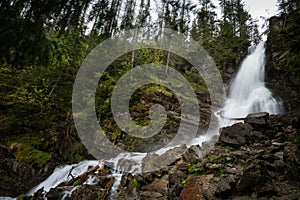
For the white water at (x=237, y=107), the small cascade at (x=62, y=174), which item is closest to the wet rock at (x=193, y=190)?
the white water at (x=237, y=107)

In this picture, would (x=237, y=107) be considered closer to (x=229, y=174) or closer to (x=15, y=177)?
(x=229, y=174)

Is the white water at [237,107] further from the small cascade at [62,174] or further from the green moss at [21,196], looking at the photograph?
the green moss at [21,196]

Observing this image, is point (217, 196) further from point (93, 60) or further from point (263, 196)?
point (93, 60)

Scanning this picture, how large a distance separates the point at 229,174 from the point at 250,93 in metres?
12.8

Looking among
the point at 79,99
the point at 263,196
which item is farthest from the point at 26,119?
the point at 263,196

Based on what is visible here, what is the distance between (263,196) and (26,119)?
10193 mm

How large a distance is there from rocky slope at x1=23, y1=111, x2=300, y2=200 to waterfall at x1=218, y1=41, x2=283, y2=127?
478cm

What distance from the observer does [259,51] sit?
63.4ft

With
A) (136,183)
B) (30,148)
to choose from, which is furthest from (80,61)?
(136,183)

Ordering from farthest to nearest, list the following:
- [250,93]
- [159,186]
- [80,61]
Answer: [250,93]
[80,61]
[159,186]

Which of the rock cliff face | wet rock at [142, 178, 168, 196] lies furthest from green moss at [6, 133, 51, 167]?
the rock cliff face

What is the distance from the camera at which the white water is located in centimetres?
808

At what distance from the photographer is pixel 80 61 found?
13180 mm

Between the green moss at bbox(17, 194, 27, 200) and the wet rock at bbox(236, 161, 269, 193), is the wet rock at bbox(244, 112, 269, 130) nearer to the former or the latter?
the wet rock at bbox(236, 161, 269, 193)
